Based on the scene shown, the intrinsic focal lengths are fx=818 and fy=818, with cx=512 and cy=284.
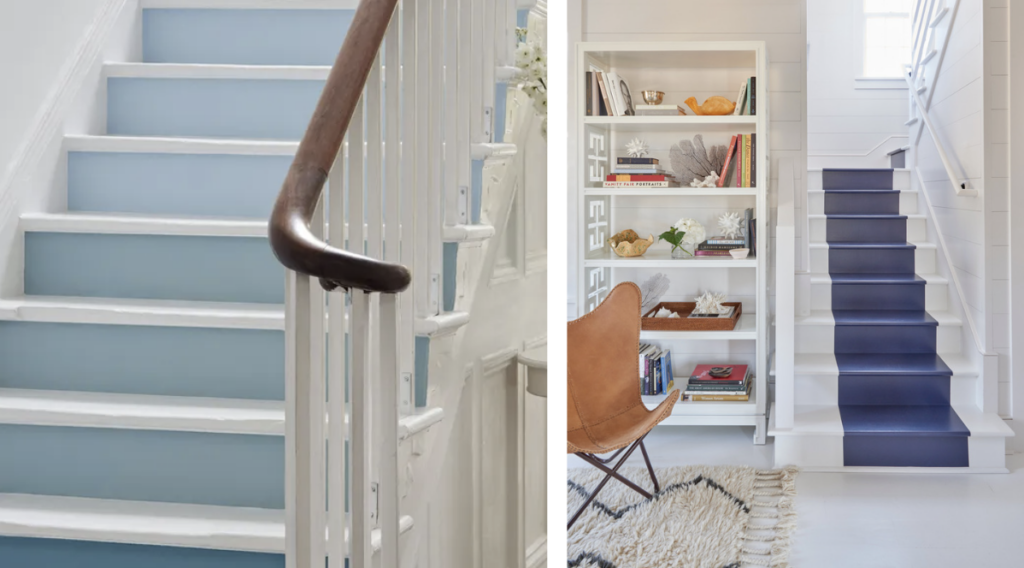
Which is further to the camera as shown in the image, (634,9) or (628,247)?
(634,9)

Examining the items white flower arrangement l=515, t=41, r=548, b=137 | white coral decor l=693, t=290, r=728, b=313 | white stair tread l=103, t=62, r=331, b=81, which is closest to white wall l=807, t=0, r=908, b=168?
white coral decor l=693, t=290, r=728, b=313

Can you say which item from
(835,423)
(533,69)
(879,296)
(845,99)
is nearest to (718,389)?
(835,423)

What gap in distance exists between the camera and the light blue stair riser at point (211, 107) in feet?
7.87

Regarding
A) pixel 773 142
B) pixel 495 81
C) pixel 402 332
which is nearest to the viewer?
pixel 402 332

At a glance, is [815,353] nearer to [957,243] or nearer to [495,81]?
[957,243]

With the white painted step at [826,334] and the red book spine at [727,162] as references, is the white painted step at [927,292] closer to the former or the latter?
the white painted step at [826,334]

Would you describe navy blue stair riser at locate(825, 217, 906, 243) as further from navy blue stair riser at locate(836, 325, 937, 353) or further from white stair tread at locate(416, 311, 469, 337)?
white stair tread at locate(416, 311, 469, 337)

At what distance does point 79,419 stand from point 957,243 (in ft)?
15.0

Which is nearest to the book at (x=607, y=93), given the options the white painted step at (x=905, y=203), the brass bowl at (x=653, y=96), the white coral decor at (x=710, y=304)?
the brass bowl at (x=653, y=96)

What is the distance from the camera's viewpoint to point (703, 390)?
419 centimetres

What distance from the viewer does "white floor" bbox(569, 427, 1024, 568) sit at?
291 cm

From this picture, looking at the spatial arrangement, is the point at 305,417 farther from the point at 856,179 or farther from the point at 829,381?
the point at 856,179

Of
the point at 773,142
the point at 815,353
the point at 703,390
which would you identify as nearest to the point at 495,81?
the point at 703,390

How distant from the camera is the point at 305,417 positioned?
43.8 inches
